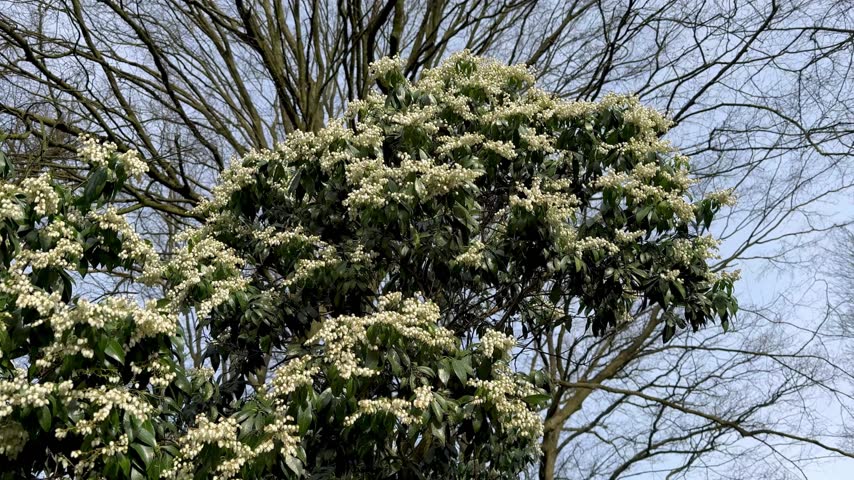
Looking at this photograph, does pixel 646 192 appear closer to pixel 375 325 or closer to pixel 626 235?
pixel 626 235

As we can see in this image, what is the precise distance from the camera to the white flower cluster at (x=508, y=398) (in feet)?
10.1

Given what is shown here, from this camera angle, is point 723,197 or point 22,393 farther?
point 723,197

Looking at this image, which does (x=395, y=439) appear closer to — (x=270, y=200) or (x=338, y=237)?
(x=338, y=237)

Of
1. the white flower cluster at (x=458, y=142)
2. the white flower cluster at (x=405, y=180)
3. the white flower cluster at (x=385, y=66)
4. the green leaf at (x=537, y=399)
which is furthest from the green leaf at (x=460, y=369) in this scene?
the white flower cluster at (x=385, y=66)

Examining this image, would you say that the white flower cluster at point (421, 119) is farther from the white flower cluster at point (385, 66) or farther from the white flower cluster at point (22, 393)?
the white flower cluster at point (22, 393)

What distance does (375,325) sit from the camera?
311cm

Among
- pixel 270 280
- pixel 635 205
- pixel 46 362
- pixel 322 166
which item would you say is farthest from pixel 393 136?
pixel 46 362

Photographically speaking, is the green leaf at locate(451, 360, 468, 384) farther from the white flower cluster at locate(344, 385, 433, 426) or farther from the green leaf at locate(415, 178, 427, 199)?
the green leaf at locate(415, 178, 427, 199)

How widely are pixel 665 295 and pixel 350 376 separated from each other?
1911 millimetres

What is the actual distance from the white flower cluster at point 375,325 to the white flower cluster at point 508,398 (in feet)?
0.89

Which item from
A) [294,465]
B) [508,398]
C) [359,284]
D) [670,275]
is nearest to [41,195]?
[294,465]

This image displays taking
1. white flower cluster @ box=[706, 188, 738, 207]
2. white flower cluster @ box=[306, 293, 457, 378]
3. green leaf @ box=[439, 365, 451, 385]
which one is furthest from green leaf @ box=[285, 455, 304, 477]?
white flower cluster @ box=[706, 188, 738, 207]

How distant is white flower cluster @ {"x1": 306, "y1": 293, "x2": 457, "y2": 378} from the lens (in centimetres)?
A: 300

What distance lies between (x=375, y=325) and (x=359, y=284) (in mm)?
800
